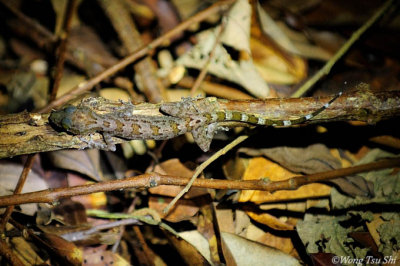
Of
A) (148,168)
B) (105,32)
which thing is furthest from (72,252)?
(105,32)

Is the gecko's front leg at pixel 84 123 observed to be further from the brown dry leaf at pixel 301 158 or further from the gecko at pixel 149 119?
the brown dry leaf at pixel 301 158

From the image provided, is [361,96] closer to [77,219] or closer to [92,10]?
[77,219]

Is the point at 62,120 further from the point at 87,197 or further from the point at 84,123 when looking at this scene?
the point at 87,197

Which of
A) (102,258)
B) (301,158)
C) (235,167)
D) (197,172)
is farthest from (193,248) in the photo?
(301,158)

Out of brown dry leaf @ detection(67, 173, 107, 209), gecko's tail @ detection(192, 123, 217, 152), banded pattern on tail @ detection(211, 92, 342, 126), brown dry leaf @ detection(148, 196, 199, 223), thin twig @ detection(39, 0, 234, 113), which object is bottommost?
brown dry leaf @ detection(148, 196, 199, 223)

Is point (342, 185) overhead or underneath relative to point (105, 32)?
underneath

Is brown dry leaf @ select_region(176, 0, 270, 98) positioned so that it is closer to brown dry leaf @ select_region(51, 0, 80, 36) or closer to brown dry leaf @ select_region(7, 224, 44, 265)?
brown dry leaf @ select_region(51, 0, 80, 36)

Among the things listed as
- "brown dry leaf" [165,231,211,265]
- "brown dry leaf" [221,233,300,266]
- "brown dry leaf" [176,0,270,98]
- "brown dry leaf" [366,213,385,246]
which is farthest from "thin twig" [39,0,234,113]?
"brown dry leaf" [366,213,385,246]
